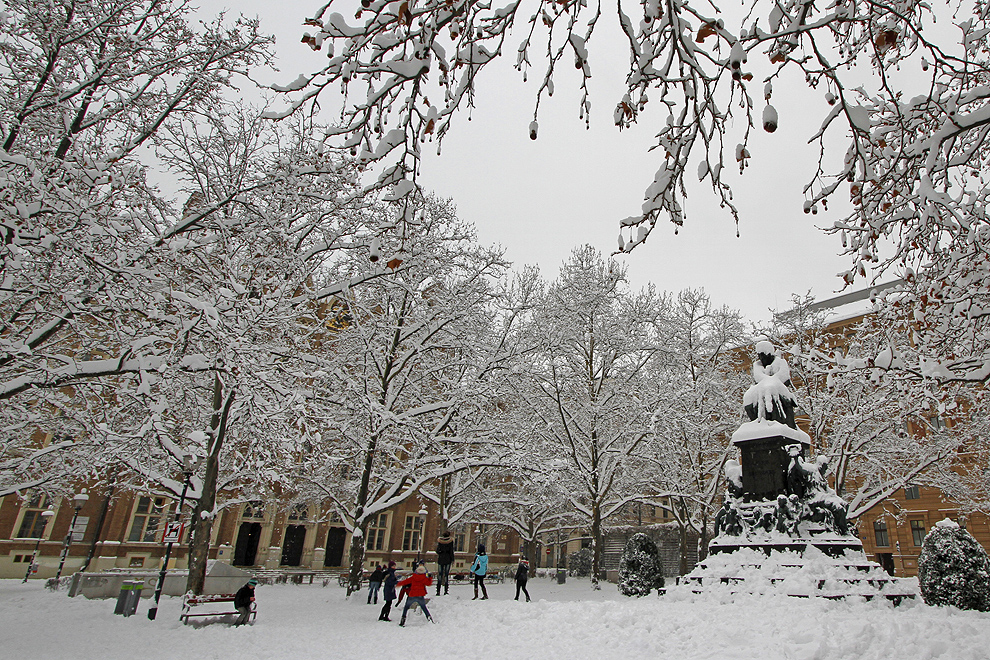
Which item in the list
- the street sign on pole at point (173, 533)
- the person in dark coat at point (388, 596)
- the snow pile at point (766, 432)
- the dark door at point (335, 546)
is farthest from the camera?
the dark door at point (335, 546)

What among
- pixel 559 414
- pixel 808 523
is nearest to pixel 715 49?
pixel 808 523

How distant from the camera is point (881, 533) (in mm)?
35562

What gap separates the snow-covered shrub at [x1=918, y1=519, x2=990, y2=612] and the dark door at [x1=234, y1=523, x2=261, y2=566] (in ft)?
101

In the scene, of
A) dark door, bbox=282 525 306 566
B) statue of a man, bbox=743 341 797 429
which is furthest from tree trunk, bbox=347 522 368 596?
dark door, bbox=282 525 306 566

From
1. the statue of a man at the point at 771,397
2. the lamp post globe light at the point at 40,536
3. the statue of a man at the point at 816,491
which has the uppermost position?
the statue of a man at the point at 771,397

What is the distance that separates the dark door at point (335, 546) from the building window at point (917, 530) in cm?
3525

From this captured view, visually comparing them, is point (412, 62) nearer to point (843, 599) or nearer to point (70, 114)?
point (70, 114)

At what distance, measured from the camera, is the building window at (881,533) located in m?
35.1

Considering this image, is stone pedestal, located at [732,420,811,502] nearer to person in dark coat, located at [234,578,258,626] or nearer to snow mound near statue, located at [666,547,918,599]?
snow mound near statue, located at [666,547,918,599]

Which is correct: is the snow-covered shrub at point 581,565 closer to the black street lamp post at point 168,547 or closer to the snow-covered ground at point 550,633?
the snow-covered ground at point 550,633

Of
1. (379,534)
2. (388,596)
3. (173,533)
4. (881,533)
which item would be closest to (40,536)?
(379,534)

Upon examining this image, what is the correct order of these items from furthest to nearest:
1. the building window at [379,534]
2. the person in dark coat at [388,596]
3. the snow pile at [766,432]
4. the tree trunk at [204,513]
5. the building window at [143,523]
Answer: the building window at [379,534] → the building window at [143,523] → the snow pile at [766,432] → the tree trunk at [204,513] → the person in dark coat at [388,596]

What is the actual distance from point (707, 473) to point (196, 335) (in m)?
20.2

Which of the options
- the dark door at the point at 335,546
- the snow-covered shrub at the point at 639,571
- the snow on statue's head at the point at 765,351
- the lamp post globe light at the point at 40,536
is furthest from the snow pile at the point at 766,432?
the dark door at the point at 335,546
